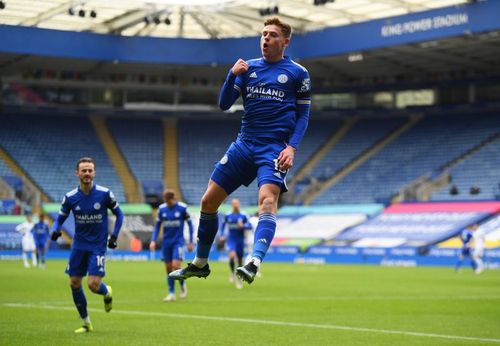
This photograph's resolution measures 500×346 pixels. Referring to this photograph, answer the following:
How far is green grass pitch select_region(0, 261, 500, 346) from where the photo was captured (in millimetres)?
13969

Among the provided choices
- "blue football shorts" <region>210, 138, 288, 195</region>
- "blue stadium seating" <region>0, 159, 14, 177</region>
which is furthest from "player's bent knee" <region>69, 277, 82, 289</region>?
"blue stadium seating" <region>0, 159, 14, 177</region>

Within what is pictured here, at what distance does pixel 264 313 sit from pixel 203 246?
8772 mm

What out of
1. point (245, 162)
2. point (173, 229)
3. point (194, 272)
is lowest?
point (194, 272)

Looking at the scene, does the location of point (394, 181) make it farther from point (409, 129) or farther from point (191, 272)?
point (191, 272)

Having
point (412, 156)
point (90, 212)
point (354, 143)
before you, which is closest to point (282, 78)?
point (90, 212)

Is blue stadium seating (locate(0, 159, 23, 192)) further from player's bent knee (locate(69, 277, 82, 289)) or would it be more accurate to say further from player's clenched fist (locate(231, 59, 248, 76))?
player's clenched fist (locate(231, 59, 248, 76))

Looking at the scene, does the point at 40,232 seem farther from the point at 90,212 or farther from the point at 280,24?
the point at 280,24

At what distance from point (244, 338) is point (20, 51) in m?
41.7

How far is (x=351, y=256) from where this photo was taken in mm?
49688

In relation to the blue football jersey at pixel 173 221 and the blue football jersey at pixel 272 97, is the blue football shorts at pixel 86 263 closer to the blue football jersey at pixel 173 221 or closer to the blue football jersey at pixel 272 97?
the blue football jersey at pixel 272 97

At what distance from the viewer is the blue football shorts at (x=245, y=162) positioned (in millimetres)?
9859

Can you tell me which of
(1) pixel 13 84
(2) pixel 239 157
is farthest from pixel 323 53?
(2) pixel 239 157

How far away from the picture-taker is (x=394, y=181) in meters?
59.0

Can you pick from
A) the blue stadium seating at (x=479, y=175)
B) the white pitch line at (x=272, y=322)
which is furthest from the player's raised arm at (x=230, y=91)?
the blue stadium seating at (x=479, y=175)
